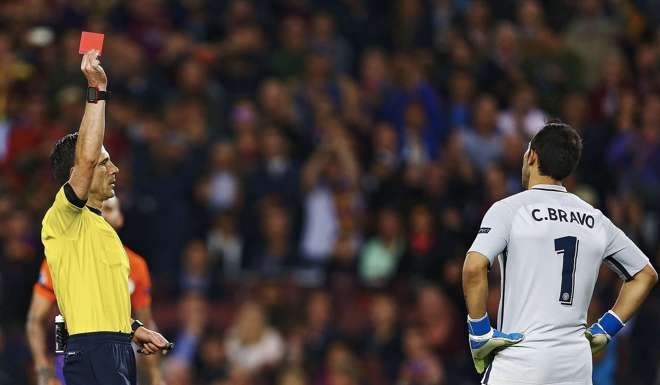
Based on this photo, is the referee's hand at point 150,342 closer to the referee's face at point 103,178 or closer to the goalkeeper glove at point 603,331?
the referee's face at point 103,178

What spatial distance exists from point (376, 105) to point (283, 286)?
114 inches

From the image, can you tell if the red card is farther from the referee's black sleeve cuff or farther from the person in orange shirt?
the person in orange shirt

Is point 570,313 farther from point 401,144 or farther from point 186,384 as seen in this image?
point 401,144

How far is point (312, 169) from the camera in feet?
47.6

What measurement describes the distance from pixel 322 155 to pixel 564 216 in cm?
791

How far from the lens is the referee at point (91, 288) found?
666 centimetres

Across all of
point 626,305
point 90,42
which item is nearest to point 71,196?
point 90,42

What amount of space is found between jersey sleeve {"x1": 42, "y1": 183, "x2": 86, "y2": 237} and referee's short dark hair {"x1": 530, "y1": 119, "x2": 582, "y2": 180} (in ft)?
7.60

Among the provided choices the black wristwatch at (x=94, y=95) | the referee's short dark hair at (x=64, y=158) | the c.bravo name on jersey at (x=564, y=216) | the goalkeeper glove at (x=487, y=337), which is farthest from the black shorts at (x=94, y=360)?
the c.bravo name on jersey at (x=564, y=216)

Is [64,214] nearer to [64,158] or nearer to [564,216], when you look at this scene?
[64,158]

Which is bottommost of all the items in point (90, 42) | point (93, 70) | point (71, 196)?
point (71, 196)

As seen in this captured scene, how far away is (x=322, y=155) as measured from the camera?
1459 cm

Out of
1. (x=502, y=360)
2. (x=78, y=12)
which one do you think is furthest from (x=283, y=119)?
(x=502, y=360)

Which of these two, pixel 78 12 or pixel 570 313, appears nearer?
pixel 570 313
